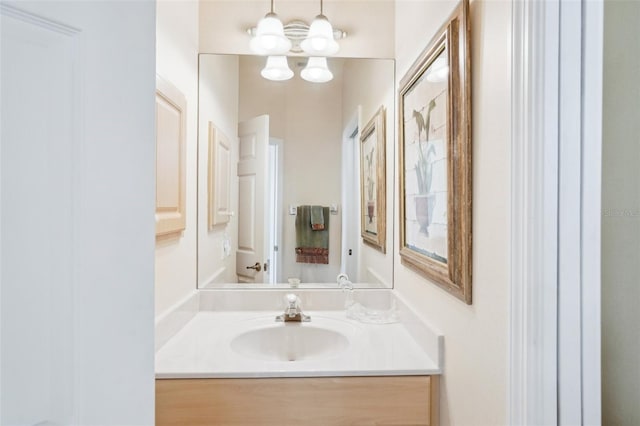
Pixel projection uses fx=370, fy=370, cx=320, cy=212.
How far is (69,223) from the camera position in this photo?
48 centimetres

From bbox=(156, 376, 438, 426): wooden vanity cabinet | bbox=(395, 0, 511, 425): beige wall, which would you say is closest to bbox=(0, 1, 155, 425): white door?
bbox=(156, 376, 438, 426): wooden vanity cabinet

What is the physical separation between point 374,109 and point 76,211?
4.59ft

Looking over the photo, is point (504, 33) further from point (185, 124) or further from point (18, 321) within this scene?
point (185, 124)

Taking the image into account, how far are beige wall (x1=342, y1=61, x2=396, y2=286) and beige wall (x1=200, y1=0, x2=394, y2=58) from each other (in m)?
0.09

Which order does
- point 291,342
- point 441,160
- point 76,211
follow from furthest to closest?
1. point 291,342
2. point 441,160
3. point 76,211

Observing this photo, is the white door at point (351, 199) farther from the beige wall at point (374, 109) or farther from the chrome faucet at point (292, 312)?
the chrome faucet at point (292, 312)

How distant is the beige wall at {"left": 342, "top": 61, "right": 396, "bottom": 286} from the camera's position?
1.64 metres

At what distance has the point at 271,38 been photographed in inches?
62.6

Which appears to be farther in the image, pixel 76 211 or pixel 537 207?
pixel 537 207

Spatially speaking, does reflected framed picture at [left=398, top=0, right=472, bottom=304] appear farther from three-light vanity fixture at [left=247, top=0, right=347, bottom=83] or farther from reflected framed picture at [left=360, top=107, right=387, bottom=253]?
three-light vanity fixture at [left=247, top=0, right=347, bottom=83]

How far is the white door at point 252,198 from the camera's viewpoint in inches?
66.4

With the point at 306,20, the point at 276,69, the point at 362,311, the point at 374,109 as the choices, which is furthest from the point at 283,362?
the point at 306,20

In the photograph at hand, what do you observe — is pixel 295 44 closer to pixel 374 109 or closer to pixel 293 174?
pixel 374 109

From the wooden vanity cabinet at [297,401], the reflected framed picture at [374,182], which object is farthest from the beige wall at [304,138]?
the wooden vanity cabinet at [297,401]
